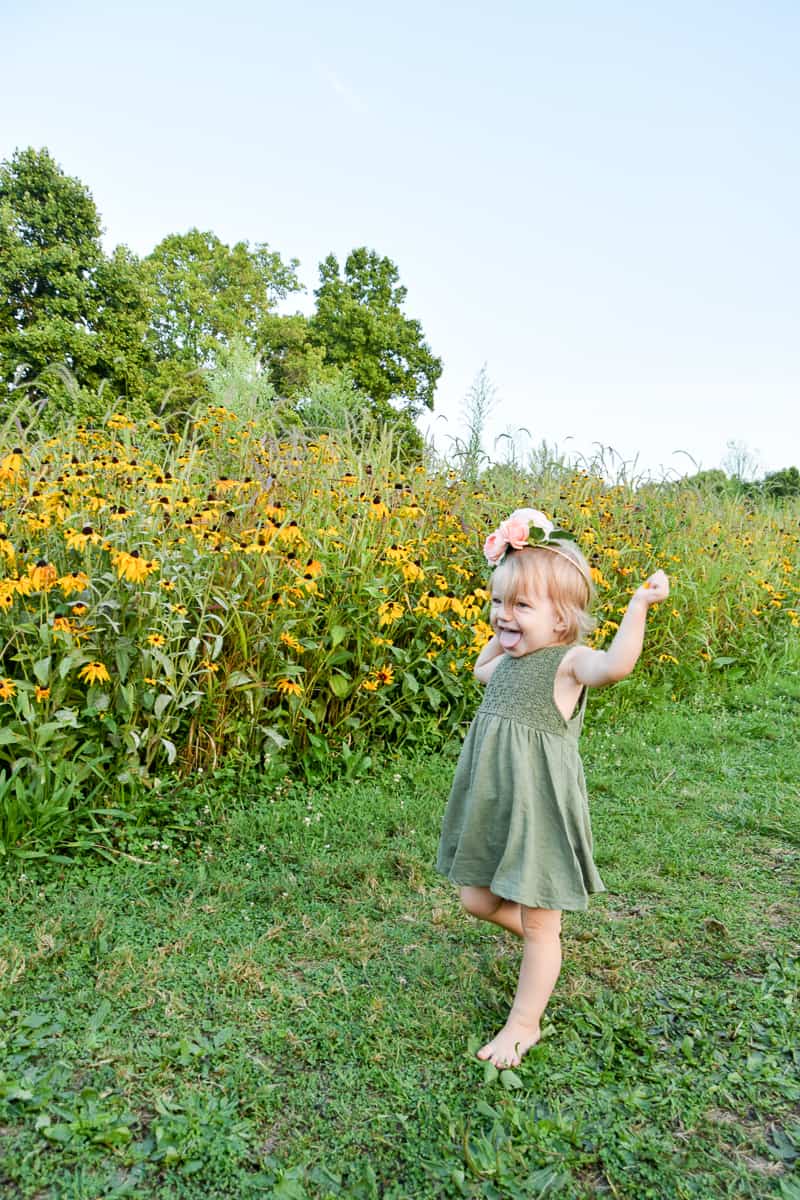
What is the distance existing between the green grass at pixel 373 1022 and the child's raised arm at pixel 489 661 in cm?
83

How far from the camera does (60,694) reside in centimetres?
269

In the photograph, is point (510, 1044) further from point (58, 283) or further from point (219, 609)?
point (58, 283)

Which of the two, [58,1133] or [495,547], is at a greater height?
[495,547]

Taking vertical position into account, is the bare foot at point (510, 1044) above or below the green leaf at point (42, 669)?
below

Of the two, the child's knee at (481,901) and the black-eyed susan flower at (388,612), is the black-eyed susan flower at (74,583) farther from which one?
the child's knee at (481,901)

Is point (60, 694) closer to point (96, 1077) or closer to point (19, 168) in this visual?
point (96, 1077)

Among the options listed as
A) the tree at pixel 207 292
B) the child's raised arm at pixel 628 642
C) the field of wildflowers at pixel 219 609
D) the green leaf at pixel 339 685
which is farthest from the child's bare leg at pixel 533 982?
the tree at pixel 207 292

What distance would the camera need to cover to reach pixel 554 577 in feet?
6.11

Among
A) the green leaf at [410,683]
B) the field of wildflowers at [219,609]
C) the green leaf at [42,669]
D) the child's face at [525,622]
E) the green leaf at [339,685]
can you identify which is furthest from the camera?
the green leaf at [410,683]

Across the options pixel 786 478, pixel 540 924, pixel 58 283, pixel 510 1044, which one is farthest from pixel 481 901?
pixel 58 283

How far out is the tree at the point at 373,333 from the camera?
26.3m

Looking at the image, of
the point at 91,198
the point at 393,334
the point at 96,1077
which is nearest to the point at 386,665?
the point at 96,1077

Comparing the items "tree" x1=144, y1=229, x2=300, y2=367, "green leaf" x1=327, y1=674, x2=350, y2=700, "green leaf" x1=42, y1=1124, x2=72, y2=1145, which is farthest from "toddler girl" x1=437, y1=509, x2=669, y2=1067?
"tree" x1=144, y1=229, x2=300, y2=367

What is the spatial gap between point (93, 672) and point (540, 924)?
1702 mm
